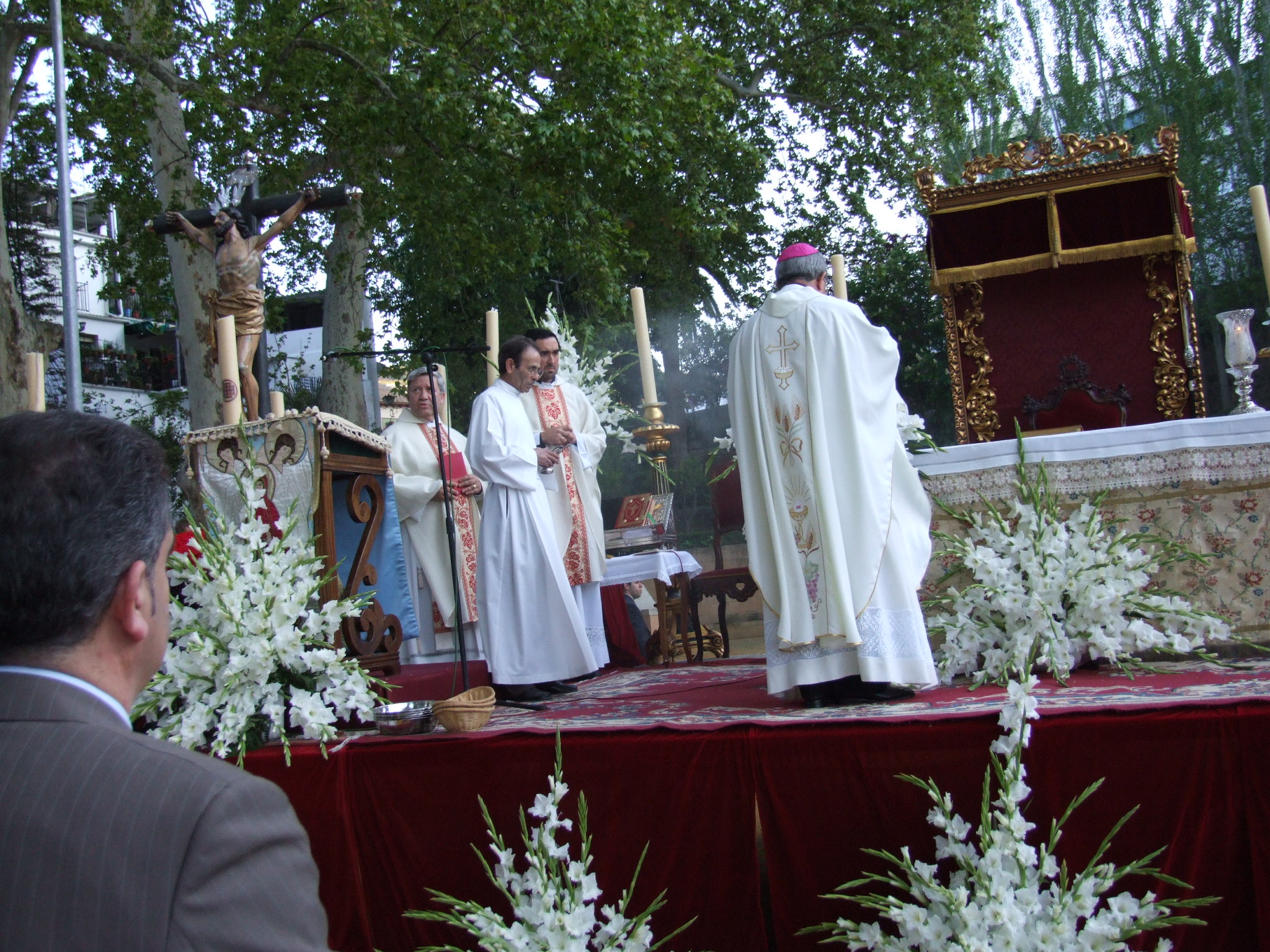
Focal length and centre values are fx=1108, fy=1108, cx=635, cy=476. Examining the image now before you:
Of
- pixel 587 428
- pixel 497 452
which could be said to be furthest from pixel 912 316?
pixel 497 452

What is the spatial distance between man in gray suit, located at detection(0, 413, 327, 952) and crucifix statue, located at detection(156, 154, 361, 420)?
3.62 m

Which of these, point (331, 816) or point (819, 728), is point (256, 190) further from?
point (819, 728)

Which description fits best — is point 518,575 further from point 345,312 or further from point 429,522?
point 345,312

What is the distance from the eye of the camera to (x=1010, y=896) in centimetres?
258

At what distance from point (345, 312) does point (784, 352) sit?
1003 cm

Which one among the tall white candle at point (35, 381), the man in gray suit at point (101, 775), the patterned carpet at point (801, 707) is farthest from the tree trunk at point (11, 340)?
the man in gray suit at point (101, 775)

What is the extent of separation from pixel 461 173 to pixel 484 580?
7447 millimetres

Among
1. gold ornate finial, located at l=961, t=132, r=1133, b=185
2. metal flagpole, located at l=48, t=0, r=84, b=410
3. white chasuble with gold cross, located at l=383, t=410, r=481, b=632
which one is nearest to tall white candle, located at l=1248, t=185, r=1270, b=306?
gold ornate finial, located at l=961, t=132, r=1133, b=185

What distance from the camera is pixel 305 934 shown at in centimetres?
110

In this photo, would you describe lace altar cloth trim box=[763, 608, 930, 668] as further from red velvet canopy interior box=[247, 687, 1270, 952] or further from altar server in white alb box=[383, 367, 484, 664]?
altar server in white alb box=[383, 367, 484, 664]

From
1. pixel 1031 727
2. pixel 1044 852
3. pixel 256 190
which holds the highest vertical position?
pixel 256 190

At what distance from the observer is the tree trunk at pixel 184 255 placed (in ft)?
34.8

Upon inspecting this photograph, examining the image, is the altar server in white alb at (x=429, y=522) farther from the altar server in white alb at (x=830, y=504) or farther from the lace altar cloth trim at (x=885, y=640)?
the lace altar cloth trim at (x=885, y=640)

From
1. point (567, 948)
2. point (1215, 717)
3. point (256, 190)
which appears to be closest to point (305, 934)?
point (567, 948)
